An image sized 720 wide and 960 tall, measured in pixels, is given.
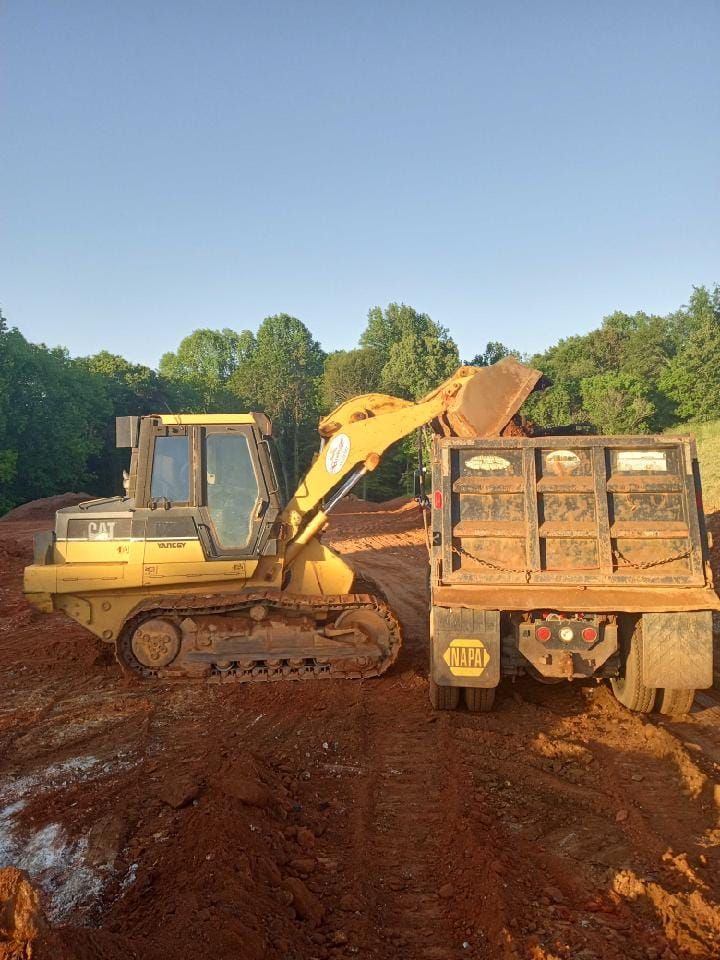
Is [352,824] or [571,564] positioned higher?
[571,564]

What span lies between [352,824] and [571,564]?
108 inches

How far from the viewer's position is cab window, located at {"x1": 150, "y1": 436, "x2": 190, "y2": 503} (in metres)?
6.88

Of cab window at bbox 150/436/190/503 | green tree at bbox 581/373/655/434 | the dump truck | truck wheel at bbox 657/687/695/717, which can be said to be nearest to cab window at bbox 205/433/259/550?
cab window at bbox 150/436/190/503

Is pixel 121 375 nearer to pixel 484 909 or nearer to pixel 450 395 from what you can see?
pixel 450 395

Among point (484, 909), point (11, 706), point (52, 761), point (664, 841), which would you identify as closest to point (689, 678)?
point (664, 841)

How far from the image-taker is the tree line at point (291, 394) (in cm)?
3325

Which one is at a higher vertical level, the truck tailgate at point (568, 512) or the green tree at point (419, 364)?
the green tree at point (419, 364)

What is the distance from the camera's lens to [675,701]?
5727mm

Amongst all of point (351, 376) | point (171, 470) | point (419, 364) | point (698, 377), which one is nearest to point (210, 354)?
point (351, 376)

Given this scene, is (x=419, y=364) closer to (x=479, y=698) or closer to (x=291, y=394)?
(x=291, y=394)

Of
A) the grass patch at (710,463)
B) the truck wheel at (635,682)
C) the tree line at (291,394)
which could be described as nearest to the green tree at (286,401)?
the tree line at (291,394)

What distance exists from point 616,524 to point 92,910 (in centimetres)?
454

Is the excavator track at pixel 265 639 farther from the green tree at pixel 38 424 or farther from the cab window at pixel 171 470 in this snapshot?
the green tree at pixel 38 424

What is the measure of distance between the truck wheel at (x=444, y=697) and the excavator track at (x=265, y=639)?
35.7 inches
